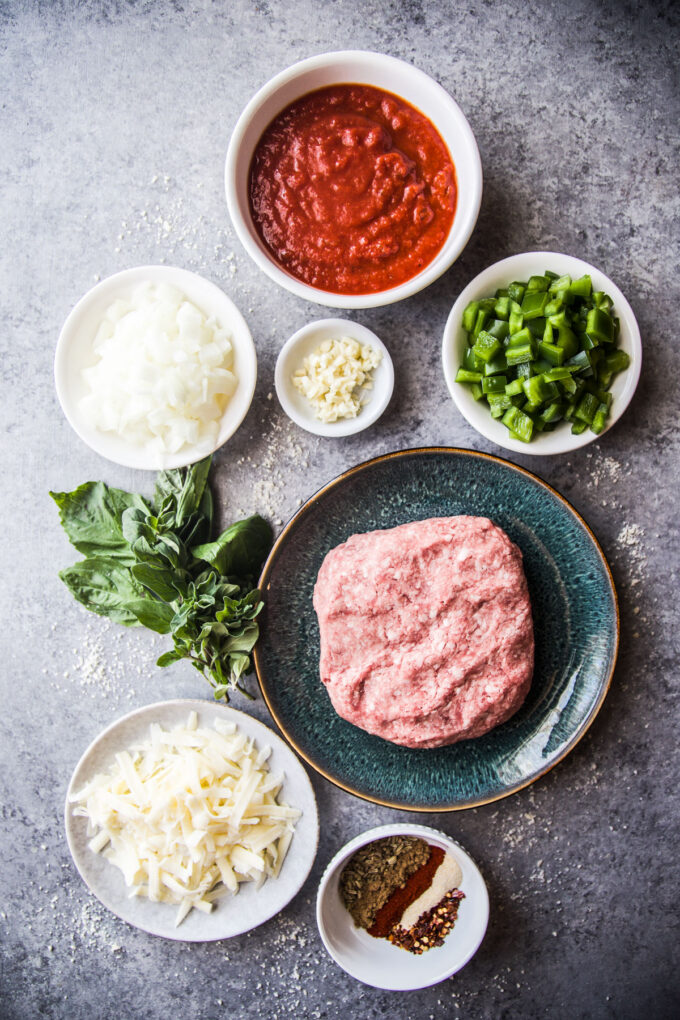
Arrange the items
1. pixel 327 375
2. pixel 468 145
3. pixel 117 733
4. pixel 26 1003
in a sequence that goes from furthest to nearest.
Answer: pixel 26 1003 < pixel 117 733 < pixel 327 375 < pixel 468 145

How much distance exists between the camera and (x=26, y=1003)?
265cm

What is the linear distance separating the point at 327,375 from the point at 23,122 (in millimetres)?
1481

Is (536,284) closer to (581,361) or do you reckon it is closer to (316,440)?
(581,361)

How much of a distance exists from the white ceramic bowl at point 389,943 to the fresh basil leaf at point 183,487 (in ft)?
4.01

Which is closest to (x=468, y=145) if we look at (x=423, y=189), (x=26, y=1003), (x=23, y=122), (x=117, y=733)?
(x=423, y=189)

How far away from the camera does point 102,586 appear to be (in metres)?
2.46

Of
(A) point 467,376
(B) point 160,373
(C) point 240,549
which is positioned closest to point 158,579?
(C) point 240,549

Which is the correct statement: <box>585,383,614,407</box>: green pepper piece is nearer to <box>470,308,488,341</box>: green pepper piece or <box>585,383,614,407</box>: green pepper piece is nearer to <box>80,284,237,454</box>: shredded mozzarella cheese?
<box>470,308,488,341</box>: green pepper piece

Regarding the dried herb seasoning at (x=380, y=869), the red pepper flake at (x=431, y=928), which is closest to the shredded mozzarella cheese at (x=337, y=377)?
the dried herb seasoning at (x=380, y=869)

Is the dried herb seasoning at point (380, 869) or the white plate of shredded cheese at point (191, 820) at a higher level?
the white plate of shredded cheese at point (191, 820)

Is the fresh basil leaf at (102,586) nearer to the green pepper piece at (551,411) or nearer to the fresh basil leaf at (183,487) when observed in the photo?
the fresh basil leaf at (183,487)

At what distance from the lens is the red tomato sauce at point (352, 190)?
6.93ft

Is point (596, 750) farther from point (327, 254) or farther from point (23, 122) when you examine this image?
point (23, 122)

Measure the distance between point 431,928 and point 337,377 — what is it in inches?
75.1
